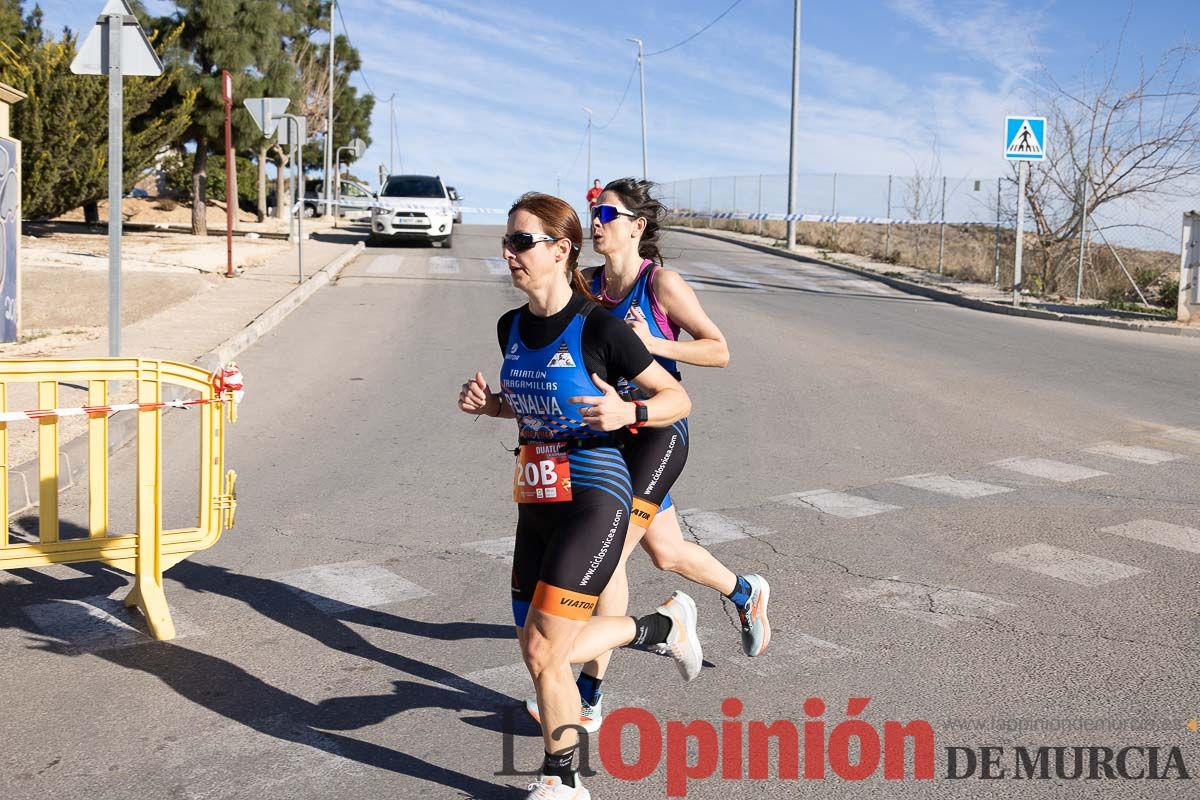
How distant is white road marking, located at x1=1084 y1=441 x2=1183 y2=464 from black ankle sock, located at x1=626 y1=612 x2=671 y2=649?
577cm

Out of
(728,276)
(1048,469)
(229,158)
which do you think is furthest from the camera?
(728,276)

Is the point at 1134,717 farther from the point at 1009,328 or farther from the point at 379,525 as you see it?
the point at 1009,328

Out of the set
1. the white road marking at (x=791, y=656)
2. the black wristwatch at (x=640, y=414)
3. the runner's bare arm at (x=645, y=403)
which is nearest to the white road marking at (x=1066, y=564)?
the white road marking at (x=791, y=656)

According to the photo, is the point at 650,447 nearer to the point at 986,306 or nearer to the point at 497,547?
the point at 497,547

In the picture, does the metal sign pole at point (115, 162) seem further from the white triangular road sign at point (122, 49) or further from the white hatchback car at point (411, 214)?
the white hatchback car at point (411, 214)

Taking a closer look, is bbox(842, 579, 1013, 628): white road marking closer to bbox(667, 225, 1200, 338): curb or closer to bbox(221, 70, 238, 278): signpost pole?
bbox(667, 225, 1200, 338): curb

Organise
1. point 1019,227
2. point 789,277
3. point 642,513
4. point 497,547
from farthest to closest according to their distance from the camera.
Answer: point 789,277, point 1019,227, point 497,547, point 642,513

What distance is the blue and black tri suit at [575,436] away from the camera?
3.33m

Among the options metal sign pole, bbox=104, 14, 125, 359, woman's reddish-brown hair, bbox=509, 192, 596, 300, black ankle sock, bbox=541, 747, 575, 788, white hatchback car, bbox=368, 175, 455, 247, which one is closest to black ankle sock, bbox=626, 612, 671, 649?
black ankle sock, bbox=541, 747, 575, 788

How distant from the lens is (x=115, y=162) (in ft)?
29.1

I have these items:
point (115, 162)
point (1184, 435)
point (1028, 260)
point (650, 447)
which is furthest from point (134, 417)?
point (1028, 260)

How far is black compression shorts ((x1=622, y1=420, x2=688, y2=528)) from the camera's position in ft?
13.5

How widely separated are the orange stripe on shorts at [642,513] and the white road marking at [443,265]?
1899 centimetres

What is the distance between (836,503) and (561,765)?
428cm
